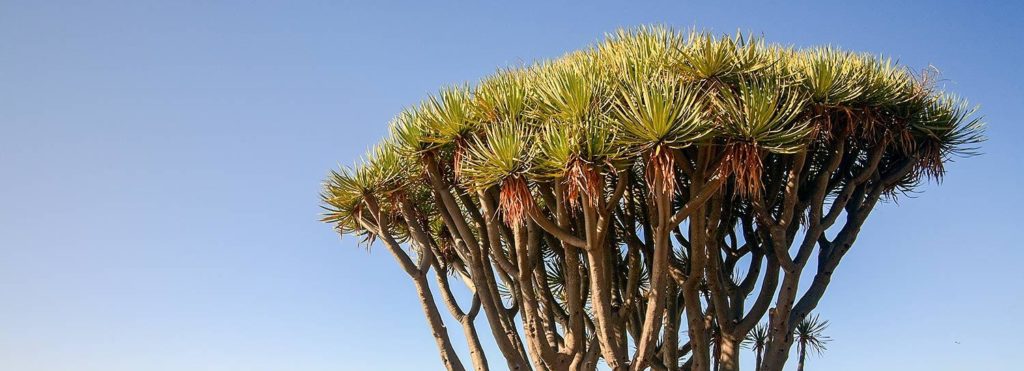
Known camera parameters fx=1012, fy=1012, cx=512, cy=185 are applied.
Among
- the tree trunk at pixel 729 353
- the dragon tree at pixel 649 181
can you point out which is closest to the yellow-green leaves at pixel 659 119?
the dragon tree at pixel 649 181

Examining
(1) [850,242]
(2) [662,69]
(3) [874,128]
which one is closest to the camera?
(2) [662,69]

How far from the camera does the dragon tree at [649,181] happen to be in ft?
27.4

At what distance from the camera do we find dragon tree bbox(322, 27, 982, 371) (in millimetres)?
8359

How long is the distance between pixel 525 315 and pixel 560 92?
2671mm

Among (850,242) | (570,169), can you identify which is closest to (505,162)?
(570,169)

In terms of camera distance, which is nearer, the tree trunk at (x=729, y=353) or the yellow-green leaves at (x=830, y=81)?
the yellow-green leaves at (x=830, y=81)

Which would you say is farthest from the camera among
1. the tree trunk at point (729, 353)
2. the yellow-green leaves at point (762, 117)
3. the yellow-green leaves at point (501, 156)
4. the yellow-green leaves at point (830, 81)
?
the tree trunk at point (729, 353)

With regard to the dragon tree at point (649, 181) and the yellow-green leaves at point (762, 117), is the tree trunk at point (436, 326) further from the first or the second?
the yellow-green leaves at point (762, 117)

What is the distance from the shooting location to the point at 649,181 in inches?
333

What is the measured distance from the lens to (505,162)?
8445 millimetres

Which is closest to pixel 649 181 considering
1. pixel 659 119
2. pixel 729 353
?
pixel 659 119

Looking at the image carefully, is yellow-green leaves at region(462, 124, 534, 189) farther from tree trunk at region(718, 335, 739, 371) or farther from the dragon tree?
tree trunk at region(718, 335, 739, 371)

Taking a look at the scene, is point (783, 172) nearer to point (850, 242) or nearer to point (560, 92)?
point (850, 242)

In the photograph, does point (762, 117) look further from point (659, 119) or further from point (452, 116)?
point (452, 116)
